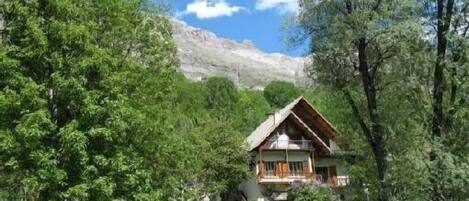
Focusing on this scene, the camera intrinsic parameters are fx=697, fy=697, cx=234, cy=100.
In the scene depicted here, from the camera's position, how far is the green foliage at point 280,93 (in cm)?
12375

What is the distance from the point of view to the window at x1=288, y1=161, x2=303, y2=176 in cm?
5456

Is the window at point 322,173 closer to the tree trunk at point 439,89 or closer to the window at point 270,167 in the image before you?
the window at point 270,167

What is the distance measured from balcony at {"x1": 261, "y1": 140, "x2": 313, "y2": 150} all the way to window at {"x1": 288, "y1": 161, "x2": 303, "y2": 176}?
1.37 m

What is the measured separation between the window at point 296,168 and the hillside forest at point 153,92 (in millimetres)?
28690

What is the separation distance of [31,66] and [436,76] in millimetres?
13076

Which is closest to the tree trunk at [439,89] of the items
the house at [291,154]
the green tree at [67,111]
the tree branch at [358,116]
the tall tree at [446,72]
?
the tall tree at [446,72]

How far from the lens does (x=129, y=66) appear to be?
74.7 feet

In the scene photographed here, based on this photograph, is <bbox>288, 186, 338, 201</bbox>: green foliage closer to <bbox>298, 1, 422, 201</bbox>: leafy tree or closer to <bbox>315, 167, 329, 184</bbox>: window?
<bbox>315, 167, 329, 184</bbox>: window

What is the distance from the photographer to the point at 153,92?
23.8 metres

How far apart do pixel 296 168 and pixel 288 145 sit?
2121 mm

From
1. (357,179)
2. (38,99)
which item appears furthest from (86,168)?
(357,179)

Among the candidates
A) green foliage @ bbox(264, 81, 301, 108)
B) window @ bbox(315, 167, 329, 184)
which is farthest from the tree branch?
green foliage @ bbox(264, 81, 301, 108)

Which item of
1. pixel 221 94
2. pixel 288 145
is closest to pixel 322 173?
pixel 288 145

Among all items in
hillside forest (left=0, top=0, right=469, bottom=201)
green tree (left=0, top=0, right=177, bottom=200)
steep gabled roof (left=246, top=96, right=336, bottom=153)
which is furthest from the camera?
steep gabled roof (left=246, top=96, right=336, bottom=153)
